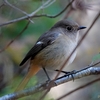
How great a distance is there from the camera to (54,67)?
11.0ft

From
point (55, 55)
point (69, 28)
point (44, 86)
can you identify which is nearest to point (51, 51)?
point (55, 55)

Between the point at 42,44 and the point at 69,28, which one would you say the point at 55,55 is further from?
the point at 69,28

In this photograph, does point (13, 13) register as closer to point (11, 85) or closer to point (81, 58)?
point (11, 85)

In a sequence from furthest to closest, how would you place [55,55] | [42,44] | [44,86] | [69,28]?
[69,28], [42,44], [55,55], [44,86]

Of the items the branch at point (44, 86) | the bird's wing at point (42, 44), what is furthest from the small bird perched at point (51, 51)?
the branch at point (44, 86)

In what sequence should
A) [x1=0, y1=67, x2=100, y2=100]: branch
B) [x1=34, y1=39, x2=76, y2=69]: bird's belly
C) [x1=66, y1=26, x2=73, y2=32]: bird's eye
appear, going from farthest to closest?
[x1=66, y1=26, x2=73, y2=32]: bird's eye, [x1=34, y1=39, x2=76, y2=69]: bird's belly, [x1=0, y1=67, x2=100, y2=100]: branch

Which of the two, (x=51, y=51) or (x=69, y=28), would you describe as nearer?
(x=51, y=51)

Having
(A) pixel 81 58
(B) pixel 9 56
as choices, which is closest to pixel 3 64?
(B) pixel 9 56

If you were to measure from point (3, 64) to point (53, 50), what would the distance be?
84cm

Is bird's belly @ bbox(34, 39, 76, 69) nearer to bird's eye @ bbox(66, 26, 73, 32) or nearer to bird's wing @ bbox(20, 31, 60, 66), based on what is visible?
bird's wing @ bbox(20, 31, 60, 66)

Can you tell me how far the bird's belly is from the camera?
322cm

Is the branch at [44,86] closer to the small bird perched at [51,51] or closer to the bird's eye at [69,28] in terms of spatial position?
the small bird perched at [51,51]

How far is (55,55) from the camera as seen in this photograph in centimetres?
327

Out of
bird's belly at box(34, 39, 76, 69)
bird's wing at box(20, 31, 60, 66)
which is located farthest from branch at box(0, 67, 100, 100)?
bird's wing at box(20, 31, 60, 66)
